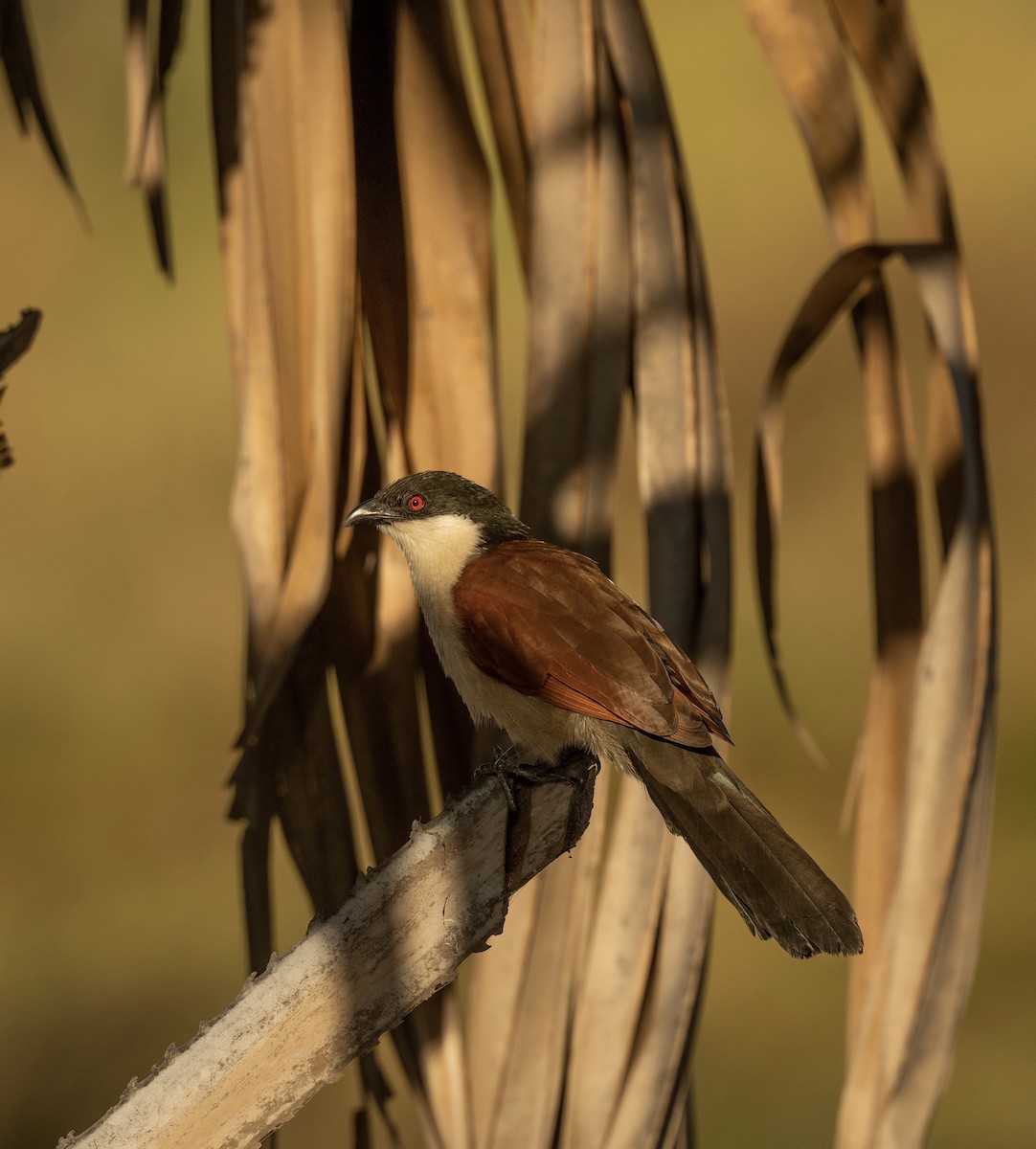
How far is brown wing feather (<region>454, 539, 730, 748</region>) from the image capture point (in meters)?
1.26

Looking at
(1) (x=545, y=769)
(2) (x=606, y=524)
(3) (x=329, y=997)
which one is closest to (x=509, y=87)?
(2) (x=606, y=524)

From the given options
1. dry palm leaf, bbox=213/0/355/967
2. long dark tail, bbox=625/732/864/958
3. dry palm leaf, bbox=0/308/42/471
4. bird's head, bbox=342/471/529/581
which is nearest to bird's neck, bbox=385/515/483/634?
bird's head, bbox=342/471/529/581

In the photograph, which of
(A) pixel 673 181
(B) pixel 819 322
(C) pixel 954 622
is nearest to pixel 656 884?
(C) pixel 954 622

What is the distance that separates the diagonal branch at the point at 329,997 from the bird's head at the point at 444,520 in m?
0.46

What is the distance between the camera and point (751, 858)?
110 cm

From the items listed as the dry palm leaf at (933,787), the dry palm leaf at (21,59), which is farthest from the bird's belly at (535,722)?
the dry palm leaf at (21,59)

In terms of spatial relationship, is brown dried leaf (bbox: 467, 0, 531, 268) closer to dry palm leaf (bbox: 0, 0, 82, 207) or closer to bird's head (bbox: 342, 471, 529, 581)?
bird's head (bbox: 342, 471, 529, 581)

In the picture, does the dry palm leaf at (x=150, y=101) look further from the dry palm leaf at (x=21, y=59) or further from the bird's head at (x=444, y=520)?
the bird's head at (x=444, y=520)

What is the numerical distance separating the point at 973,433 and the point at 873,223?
0.40m

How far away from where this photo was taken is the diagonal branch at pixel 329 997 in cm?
97

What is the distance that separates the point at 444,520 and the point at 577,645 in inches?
12.3

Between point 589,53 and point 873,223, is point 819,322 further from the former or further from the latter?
point 589,53

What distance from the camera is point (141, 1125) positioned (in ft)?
3.17

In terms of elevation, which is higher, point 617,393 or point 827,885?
point 617,393
